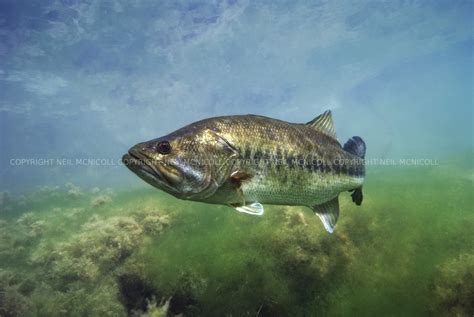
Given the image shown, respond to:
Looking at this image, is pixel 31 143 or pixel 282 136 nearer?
pixel 282 136

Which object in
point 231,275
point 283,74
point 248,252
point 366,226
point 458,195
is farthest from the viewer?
point 283,74

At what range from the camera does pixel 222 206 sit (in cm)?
1041

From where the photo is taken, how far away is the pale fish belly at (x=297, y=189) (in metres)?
3.49

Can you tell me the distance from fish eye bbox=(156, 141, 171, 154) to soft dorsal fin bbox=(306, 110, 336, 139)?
238cm

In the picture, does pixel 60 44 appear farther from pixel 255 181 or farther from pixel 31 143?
pixel 31 143

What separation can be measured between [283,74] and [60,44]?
99.8 feet

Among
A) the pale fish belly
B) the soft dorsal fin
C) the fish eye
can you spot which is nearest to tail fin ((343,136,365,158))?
the soft dorsal fin

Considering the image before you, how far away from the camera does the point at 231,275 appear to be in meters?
6.17

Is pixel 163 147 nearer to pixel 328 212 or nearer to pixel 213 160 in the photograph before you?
pixel 213 160

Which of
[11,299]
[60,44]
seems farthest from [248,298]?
[60,44]

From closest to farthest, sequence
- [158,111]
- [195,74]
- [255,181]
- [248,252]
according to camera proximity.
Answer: [255,181]
[248,252]
[195,74]
[158,111]

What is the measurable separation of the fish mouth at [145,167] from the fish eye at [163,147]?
0.17m

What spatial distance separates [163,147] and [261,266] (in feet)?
13.4

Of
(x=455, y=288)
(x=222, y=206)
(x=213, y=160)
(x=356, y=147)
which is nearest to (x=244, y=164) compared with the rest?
(x=213, y=160)
